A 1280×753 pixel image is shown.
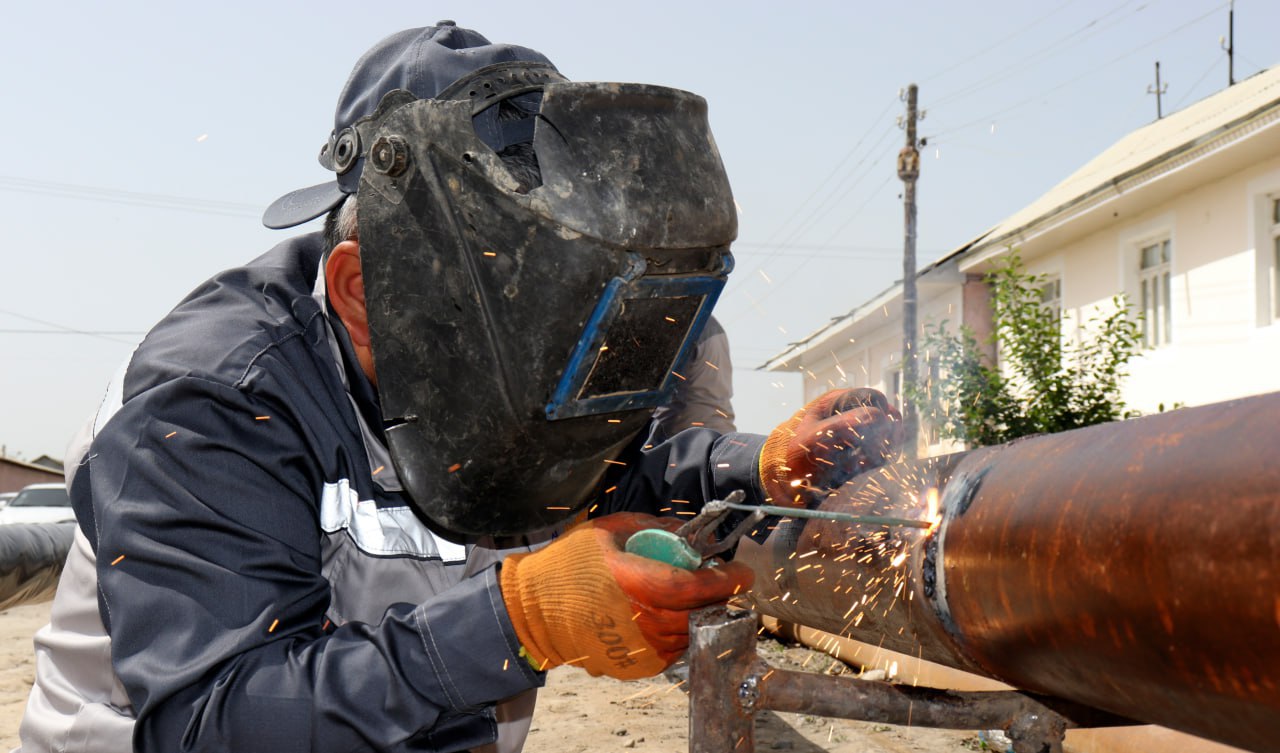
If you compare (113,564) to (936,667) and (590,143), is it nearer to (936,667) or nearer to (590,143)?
(590,143)

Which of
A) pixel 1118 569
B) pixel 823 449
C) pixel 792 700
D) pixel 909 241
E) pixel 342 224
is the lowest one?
pixel 792 700

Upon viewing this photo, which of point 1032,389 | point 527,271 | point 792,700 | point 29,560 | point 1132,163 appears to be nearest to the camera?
point 792,700

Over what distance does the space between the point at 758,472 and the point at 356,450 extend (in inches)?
33.7

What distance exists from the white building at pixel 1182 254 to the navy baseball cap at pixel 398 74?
8694 millimetres

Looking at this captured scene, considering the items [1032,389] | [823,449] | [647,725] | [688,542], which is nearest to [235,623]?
[688,542]

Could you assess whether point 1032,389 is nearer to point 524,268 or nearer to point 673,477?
point 673,477

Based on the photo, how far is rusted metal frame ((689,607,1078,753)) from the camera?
1.54m

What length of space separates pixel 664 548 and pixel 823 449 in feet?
2.25

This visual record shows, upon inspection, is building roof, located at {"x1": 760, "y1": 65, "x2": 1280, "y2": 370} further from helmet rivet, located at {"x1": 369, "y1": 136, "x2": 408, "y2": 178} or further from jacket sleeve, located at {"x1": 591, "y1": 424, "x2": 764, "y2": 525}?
helmet rivet, located at {"x1": 369, "y1": 136, "x2": 408, "y2": 178}

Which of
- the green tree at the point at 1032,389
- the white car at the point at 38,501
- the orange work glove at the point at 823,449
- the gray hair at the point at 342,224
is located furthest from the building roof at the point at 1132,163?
the white car at the point at 38,501

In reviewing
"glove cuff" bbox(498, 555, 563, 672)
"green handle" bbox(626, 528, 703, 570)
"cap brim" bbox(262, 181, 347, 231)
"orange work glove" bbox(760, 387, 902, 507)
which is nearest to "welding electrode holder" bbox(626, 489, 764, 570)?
"green handle" bbox(626, 528, 703, 570)

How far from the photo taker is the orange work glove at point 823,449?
2197mm

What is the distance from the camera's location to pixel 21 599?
443cm

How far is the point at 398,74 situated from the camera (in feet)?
6.48
